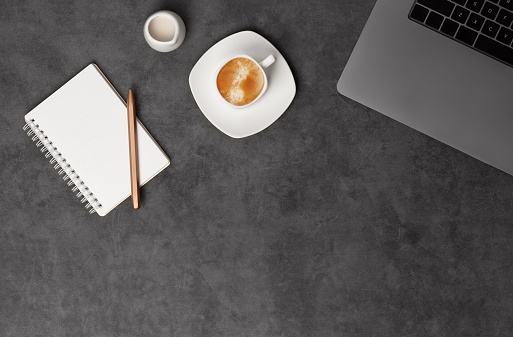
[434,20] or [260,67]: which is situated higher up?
[434,20]

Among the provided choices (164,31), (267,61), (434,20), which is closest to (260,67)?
(267,61)

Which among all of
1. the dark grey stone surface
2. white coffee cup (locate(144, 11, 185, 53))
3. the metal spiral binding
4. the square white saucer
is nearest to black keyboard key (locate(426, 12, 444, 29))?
the dark grey stone surface

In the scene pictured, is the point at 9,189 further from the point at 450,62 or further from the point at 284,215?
the point at 450,62

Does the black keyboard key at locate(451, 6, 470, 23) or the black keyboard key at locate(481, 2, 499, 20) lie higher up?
the black keyboard key at locate(481, 2, 499, 20)

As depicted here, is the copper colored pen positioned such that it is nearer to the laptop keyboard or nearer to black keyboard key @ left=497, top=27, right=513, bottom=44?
the laptop keyboard

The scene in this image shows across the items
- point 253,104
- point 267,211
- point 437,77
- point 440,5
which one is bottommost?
point 267,211

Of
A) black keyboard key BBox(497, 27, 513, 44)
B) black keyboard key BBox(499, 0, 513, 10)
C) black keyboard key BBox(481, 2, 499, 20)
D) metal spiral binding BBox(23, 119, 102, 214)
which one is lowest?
metal spiral binding BBox(23, 119, 102, 214)

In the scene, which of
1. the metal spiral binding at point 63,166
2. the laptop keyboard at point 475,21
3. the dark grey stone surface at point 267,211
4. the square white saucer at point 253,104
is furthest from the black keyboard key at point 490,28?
the metal spiral binding at point 63,166

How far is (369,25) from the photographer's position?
0.86 metres

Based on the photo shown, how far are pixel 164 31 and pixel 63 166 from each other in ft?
0.97

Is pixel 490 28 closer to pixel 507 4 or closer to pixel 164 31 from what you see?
pixel 507 4

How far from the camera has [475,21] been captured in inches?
32.5

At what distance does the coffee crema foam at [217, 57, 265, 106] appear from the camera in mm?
879

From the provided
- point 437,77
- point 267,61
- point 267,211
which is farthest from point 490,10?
point 267,211
